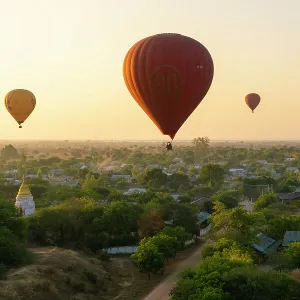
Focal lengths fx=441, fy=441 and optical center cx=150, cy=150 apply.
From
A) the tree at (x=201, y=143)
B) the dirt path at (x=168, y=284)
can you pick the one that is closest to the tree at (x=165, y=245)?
the dirt path at (x=168, y=284)

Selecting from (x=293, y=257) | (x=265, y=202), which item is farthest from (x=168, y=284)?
(x=265, y=202)

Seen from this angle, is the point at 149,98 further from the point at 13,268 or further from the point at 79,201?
the point at 79,201

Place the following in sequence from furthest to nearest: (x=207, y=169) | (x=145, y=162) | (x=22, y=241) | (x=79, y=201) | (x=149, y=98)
Result: (x=145, y=162) → (x=207, y=169) → (x=79, y=201) → (x=22, y=241) → (x=149, y=98)

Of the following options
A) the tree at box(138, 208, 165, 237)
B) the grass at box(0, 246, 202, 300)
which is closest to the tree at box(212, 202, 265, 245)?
the grass at box(0, 246, 202, 300)

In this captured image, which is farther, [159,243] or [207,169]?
[207,169]

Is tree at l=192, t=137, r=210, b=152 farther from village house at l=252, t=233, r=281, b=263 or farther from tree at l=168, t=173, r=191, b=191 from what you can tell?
village house at l=252, t=233, r=281, b=263

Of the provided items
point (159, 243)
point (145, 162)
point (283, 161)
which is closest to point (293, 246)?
point (159, 243)

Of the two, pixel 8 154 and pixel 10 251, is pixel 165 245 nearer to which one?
pixel 10 251
